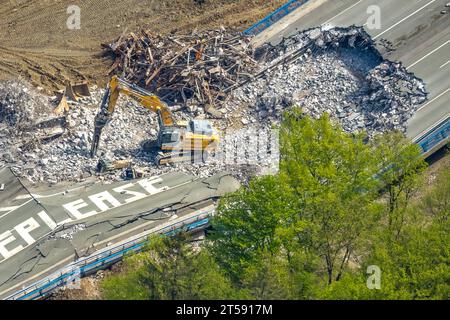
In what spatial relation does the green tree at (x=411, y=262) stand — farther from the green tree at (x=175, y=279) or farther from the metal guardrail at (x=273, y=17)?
the metal guardrail at (x=273, y=17)

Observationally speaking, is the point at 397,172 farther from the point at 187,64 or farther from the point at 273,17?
the point at 273,17

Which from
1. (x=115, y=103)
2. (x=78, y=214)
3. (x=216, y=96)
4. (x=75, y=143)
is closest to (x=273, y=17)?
(x=216, y=96)

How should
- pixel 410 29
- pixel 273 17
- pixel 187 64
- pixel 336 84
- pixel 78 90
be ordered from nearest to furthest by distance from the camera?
pixel 78 90 < pixel 336 84 < pixel 187 64 < pixel 410 29 < pixel 273 17

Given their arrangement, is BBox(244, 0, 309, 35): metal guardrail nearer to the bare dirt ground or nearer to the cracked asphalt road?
the bare dirt ground

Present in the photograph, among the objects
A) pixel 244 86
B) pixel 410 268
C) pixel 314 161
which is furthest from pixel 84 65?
pixel 410 268

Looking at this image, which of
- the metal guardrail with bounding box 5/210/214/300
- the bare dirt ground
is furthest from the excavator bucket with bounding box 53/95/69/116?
the metal guardrail with bounding box 5/210/214/300
